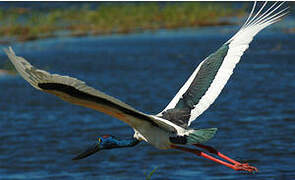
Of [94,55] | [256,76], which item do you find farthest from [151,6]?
[256,76]

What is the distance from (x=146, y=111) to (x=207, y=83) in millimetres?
4607

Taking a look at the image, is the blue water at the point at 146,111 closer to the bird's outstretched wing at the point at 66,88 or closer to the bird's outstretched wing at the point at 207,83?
the bird's outstretched wing at the point at 207,83

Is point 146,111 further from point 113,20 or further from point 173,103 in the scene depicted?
point 113,20

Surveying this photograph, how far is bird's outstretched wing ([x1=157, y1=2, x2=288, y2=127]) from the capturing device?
5.43 m

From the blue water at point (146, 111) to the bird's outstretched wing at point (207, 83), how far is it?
159 centimetres

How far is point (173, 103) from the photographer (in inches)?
220

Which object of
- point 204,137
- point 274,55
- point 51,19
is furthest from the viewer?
point 51,19

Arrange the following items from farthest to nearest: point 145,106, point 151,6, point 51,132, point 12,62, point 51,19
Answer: point 151,6, point 51,19, point 145,106, point 51,132, point 12,62

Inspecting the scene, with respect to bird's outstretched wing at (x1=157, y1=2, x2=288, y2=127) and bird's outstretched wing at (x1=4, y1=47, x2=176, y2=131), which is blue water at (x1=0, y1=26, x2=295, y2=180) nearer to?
bird's outstretched wing at (x1=157, y1=2, x2=288, y2=127)

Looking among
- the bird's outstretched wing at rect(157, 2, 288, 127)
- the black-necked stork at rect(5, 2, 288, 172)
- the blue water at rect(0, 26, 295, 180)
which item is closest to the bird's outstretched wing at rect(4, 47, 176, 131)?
the black-necked stork at rect(5, 2, 288, 172)

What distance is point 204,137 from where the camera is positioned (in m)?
4.71

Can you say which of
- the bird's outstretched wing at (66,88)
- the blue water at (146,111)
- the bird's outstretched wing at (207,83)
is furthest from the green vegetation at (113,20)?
the bird's outstretched wing at (66,88)

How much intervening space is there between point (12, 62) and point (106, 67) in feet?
37.8

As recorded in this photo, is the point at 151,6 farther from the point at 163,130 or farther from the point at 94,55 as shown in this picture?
the point at 163,130
